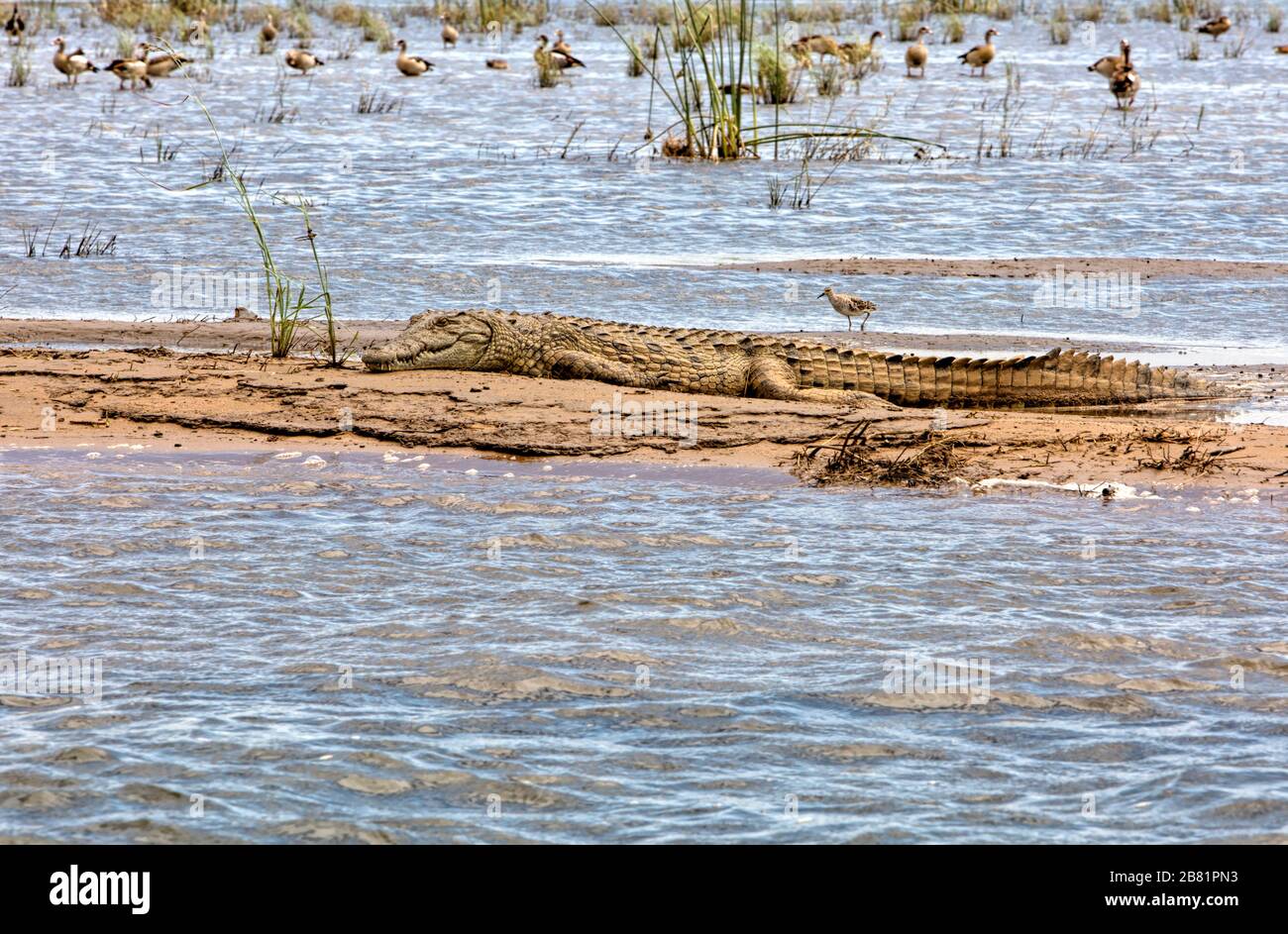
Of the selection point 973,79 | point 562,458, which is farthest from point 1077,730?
point 973,79

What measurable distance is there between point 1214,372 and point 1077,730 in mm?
5487

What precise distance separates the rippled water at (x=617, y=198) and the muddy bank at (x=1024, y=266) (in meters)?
0.32

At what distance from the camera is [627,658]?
5.31 meters

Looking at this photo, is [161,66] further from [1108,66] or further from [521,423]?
[521,423]

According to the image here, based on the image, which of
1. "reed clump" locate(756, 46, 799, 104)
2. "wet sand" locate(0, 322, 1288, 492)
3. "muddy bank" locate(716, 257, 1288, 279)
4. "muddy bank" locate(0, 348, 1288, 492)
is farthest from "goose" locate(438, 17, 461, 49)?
"muddy bank" locate(0, 348, 1288, 492)

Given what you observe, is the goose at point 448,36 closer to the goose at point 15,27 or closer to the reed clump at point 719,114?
the goose at point 15,27

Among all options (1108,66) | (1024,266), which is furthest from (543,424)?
(1108,66)

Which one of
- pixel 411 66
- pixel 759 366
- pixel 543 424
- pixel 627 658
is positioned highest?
pixel 411 66

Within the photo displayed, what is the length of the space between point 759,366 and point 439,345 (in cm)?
183

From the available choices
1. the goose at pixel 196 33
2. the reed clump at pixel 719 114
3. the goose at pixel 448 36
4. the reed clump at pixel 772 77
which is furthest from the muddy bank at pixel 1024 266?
the goose at pixel 196 33

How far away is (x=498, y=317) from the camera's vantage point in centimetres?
920

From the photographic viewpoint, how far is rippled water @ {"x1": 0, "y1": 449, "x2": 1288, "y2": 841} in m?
4.30

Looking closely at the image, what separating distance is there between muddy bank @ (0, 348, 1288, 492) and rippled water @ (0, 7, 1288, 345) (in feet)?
8.31

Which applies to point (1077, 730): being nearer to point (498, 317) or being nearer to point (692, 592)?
point (692, 592)
